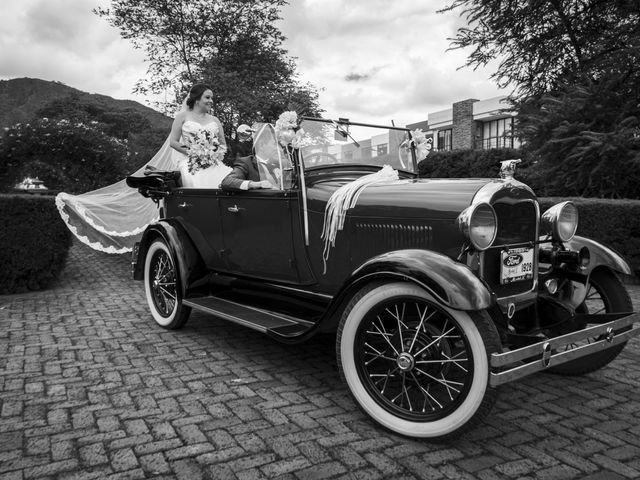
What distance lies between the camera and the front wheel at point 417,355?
2.28 meters

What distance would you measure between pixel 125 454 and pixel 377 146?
8.89 ft

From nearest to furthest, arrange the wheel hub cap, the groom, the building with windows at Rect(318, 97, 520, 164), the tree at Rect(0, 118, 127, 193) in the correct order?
the wheel hub cap
the groom
the tree at Rect(0, 118, 127, 193)
the building with windows at Rect(318, 97, 520, 164)

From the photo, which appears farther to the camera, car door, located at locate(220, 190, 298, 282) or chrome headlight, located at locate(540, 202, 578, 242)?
car door, located at locate(220, 190, 298, 282)

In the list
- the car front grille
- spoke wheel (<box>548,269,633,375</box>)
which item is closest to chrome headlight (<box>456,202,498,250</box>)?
the car front grille

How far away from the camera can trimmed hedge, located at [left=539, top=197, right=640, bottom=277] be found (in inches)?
255

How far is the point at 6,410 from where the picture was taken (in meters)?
2.77

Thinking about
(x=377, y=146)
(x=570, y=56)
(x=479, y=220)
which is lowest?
(x=479, y=220)

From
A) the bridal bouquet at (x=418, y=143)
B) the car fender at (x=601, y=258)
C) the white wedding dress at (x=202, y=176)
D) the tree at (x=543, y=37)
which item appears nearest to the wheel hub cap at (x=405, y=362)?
the car fender at (x=601, y=258)

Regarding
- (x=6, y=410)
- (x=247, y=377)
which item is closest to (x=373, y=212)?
(x=247, y=377)

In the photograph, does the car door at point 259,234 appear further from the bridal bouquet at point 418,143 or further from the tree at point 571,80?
the tree at point 571,80

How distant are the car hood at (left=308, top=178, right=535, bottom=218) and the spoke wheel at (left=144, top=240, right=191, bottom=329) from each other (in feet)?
5.99

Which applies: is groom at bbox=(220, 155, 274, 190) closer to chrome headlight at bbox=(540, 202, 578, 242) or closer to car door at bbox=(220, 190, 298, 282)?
car door at bbox=(220, 190, 298, 282)

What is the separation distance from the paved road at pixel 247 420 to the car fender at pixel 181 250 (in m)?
0.51

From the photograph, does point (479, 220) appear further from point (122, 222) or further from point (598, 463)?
point (122, 222)
